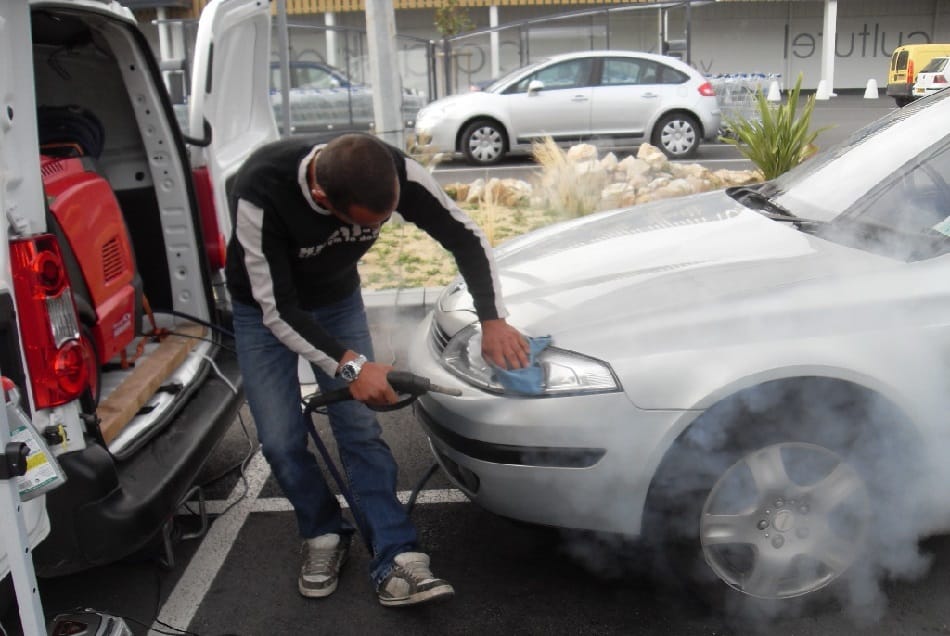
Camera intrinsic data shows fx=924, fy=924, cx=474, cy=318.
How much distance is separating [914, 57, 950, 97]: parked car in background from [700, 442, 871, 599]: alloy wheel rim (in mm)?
17299

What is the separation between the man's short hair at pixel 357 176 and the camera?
231cm

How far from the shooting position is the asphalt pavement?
105 inches

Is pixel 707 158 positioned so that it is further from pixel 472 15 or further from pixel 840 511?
pixel 472 15

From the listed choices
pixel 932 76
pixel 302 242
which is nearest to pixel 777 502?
pixel 302 242

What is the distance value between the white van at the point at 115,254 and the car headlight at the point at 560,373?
3.03 feet

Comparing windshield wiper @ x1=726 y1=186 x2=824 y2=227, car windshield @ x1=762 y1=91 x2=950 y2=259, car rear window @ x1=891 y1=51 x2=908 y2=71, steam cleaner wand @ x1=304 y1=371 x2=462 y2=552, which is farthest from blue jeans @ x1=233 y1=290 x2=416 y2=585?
car rear window @ x1=891 y1=51 x2=908 y2=71

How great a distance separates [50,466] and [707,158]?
12159mm

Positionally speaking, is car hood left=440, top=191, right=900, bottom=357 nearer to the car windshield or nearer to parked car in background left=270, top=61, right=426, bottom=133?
the car windshield

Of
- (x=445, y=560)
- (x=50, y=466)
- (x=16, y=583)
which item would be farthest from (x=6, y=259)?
(x=445, y=560)

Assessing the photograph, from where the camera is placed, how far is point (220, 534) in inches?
131

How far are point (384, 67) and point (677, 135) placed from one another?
250 inches

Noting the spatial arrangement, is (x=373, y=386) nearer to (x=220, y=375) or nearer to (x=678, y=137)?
(x=220, y=375)

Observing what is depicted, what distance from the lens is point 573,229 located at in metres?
3.59

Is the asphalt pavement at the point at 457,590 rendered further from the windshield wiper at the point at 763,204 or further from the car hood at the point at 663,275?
the windshield wiper at the point at 763,204
